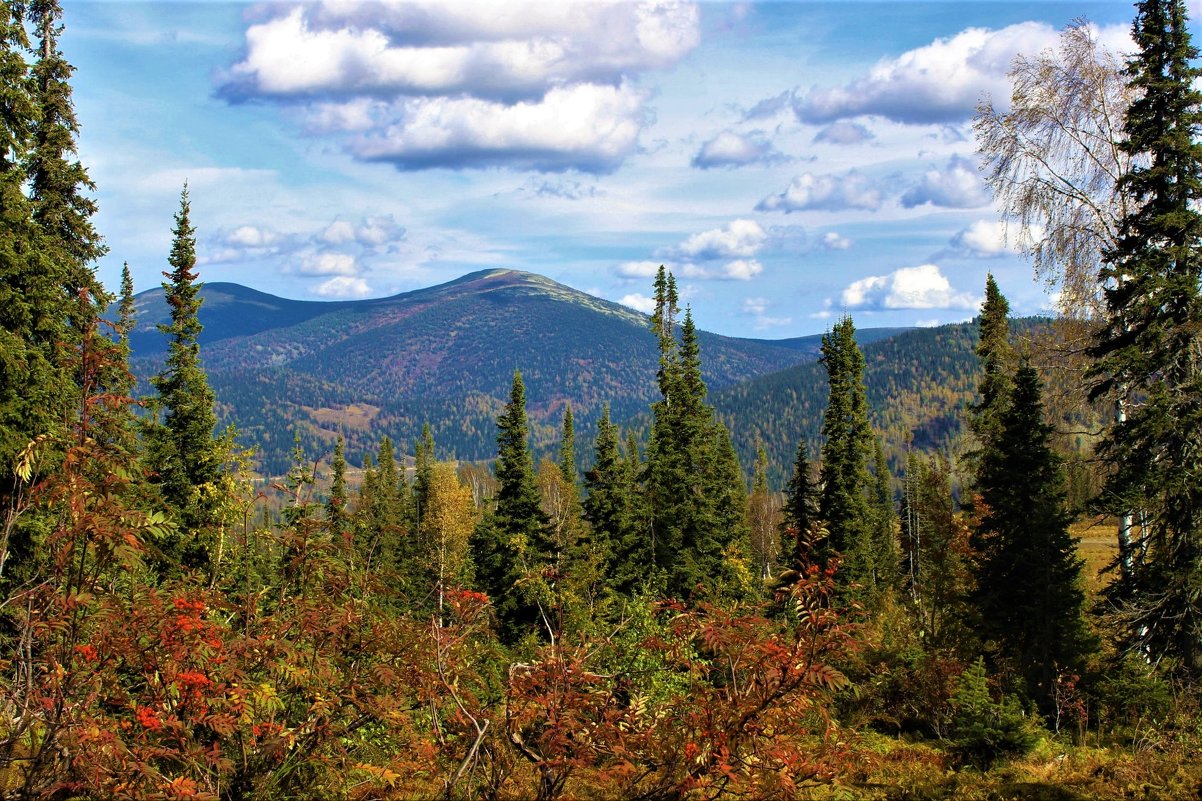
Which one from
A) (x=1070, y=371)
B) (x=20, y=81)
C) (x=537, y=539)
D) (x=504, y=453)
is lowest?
(x=537, y=539)

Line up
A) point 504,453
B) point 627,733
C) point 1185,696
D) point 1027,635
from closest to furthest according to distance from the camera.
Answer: point 627,733 → point 1185,696 → point 1027,635 → point 504,453

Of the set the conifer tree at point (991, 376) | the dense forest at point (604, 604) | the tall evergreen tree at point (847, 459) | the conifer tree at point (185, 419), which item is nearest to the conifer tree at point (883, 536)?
the tall evergreen tree at point (847, 459)

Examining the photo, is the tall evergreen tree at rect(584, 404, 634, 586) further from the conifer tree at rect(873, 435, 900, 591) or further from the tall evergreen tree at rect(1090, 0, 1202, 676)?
the tall evergreen tree at rect(1090, 0, 1202, 676)

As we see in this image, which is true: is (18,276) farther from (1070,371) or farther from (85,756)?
(1070,371)

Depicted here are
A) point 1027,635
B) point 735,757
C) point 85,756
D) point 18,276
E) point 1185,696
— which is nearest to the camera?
point 85,756

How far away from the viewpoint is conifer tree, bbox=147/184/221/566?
27938 mm

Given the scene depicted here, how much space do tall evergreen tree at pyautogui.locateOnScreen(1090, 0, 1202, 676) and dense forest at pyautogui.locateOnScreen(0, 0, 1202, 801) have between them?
0.06m

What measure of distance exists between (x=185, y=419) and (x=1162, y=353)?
92.5 feet

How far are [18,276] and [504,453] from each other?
2514 centimetres

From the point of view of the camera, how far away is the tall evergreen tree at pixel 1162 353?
1503cm

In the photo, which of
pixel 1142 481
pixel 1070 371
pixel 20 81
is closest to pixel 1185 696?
pixel 1142 481

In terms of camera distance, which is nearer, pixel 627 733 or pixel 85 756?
pixel 85 756

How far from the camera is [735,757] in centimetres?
543

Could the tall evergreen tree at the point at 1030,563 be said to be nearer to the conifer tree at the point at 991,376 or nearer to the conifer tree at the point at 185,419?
the conifer tree at the point at 991,376
